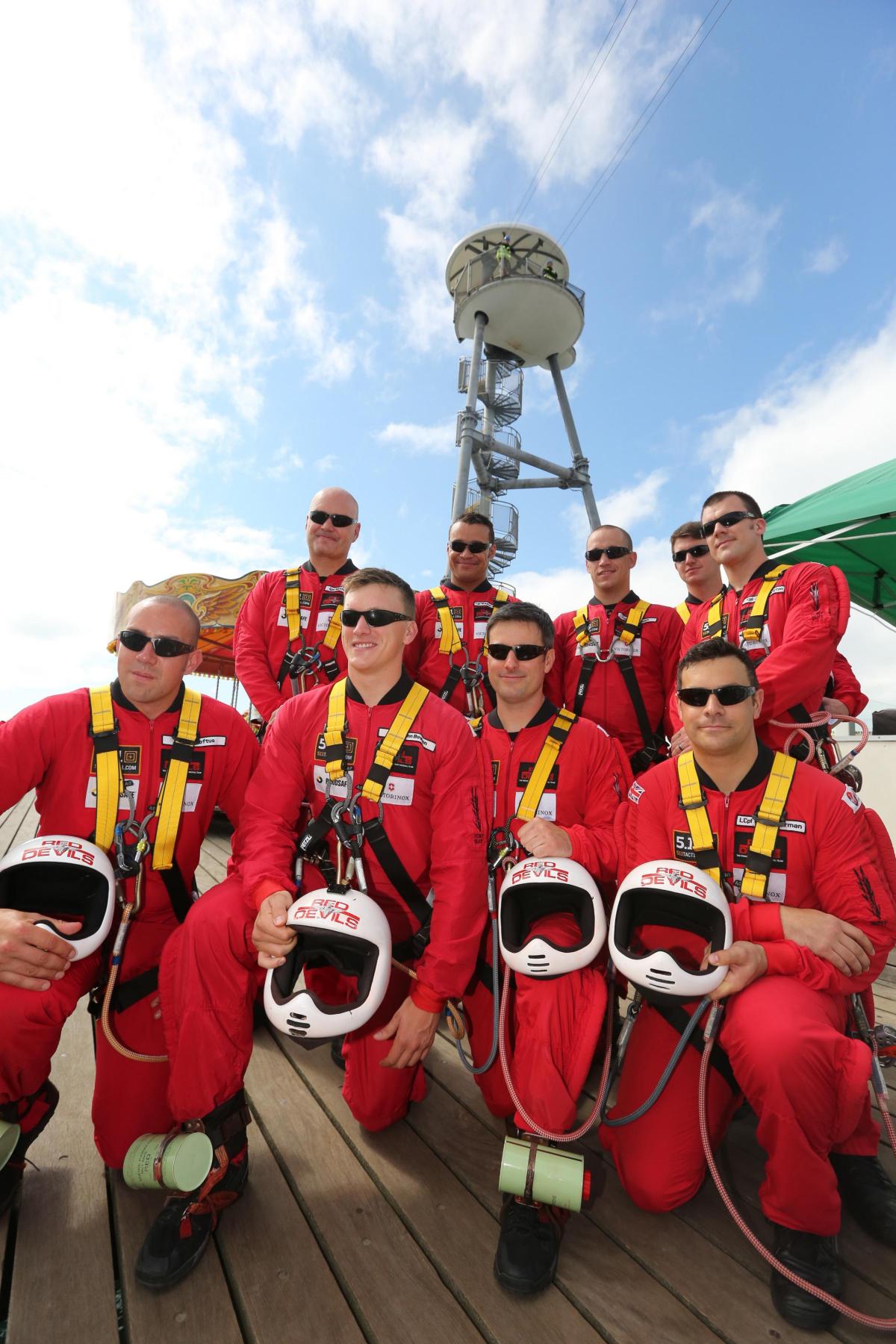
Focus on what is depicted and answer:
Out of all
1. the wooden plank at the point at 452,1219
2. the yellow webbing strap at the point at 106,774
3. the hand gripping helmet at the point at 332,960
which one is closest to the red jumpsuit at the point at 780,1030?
the wooden plank at the point at 452,1219

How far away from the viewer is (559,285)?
961 inches

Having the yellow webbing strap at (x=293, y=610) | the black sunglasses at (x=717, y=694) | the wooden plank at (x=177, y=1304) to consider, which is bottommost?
the wooden plank at (x=177, y=1304)

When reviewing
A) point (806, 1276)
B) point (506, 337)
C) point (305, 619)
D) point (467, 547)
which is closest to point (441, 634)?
point (467, 547)

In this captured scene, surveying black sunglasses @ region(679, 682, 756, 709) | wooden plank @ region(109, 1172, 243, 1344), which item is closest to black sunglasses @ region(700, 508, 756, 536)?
black sunglasses @ region(679, 682, 756, 709)

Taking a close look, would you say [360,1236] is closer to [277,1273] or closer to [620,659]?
[277,1273]

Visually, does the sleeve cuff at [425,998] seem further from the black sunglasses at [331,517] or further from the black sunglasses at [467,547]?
the black sunglasses at [331,517]

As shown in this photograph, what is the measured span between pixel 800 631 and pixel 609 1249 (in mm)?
2856

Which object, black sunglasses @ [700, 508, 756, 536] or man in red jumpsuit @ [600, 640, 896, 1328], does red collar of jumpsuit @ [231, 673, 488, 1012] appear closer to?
man in red jumpsuit @ [600, 640, 896, 1328]

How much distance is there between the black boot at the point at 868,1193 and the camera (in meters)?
2.31

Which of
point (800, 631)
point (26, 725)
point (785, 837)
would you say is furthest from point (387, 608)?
point (800, 631)

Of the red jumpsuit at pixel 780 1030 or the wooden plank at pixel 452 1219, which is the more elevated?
the red jumpsuit at pixel 780 1030

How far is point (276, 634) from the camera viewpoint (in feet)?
15.7

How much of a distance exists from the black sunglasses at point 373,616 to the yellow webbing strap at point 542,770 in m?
0.94

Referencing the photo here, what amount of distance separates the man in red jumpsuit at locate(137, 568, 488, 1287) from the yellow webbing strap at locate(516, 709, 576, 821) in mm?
406
